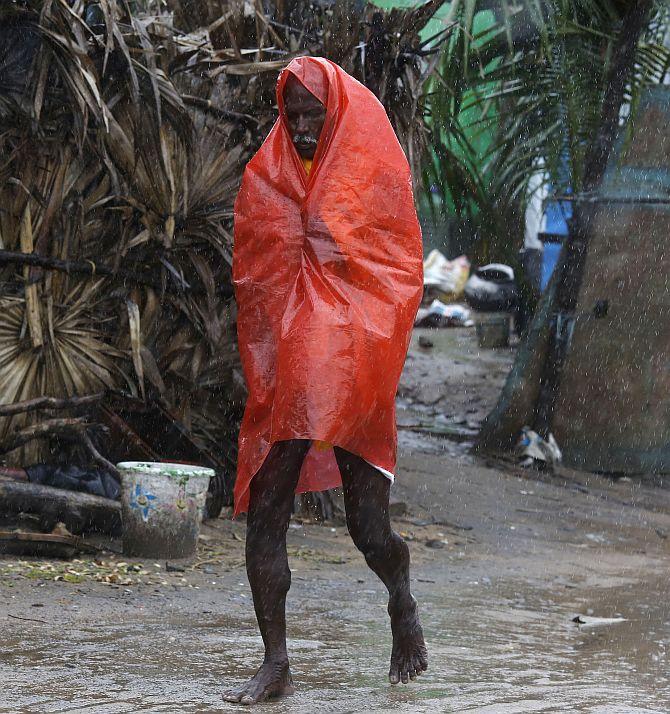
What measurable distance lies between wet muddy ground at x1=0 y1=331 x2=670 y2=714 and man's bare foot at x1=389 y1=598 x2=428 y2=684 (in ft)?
0.20

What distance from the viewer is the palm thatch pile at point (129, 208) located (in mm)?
6344

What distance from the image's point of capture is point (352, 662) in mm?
4277

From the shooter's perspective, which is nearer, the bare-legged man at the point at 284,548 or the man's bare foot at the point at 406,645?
the bare-legged man at the point at 284,548

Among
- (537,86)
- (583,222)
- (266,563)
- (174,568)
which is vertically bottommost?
(174,568)

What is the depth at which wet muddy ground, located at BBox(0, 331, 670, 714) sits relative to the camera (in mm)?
3766

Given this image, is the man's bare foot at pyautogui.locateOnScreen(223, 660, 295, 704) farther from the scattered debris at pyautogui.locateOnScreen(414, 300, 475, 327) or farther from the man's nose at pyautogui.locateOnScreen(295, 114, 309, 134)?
the scattered debris at pyautogui.locateOnScreen(414, 300, 475, 327)

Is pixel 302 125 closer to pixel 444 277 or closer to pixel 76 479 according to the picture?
pixel 76 479

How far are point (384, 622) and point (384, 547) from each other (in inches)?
53.1

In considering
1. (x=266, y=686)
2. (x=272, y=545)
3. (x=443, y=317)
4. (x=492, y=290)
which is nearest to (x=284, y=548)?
(x=272, y=545)

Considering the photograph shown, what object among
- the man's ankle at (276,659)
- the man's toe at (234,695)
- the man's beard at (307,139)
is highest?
the man's beard at (307,139)

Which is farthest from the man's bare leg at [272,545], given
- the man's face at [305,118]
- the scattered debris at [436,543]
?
the scattered debris at [436,543]

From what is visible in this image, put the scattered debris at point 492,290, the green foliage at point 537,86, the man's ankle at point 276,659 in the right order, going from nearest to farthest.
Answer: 1. the man's ankle at point 276,659
2. the green foliage at point 537,86
3. the scattered debris at point 492,290

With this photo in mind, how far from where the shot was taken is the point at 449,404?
13.6 m

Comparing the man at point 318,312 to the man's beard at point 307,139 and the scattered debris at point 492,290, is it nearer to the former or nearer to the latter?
the man's beard at point 307,139
